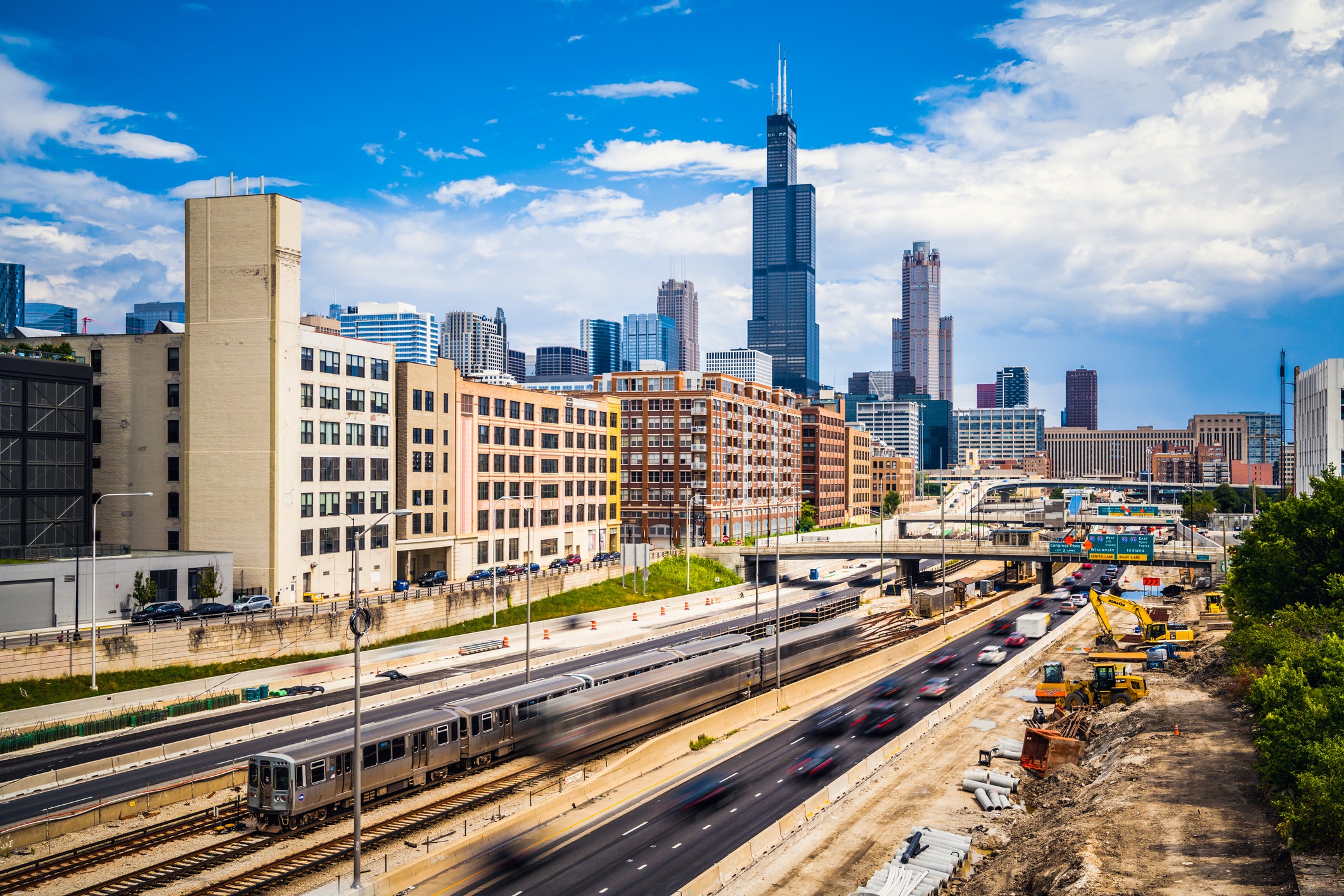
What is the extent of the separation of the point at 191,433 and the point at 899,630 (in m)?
69.4

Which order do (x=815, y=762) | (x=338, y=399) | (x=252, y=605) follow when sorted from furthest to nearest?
(x=338, y=399) < (x=252, y=605) < (x=815, y=762)

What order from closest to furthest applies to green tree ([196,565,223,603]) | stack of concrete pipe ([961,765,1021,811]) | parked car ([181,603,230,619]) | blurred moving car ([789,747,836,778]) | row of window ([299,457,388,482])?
stack of concrete pipe ([961,765,1021,811]) < blurred moving car ([789,747,836,778]) < parked car ([181,603,230,619]) < green tree ([196,565,223,603]) < row of window ([299,457,388,482])

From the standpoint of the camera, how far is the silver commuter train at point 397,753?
37.1m

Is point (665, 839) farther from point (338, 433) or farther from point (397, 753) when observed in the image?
point (338, 433)

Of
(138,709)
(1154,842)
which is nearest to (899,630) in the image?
(1154,842)

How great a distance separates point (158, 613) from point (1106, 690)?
219ft

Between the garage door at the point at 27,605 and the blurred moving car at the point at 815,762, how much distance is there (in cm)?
5064

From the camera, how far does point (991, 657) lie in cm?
7744

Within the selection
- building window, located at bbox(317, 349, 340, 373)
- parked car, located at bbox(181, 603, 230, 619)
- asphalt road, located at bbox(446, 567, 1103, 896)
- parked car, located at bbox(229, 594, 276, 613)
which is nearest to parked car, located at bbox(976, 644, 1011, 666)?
asphalt road, located at bbox(446, 567, 1103, 896)

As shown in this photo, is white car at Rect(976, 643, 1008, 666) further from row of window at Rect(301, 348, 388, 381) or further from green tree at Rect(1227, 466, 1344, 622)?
row of window at Rect(301, 348, 388, 381)

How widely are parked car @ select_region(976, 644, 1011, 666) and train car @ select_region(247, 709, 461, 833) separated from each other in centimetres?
4900

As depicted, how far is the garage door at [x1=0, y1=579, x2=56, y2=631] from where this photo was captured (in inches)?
2367

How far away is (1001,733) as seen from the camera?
54.7 metres

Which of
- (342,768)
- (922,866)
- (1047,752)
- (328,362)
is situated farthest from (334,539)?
(922,866)
